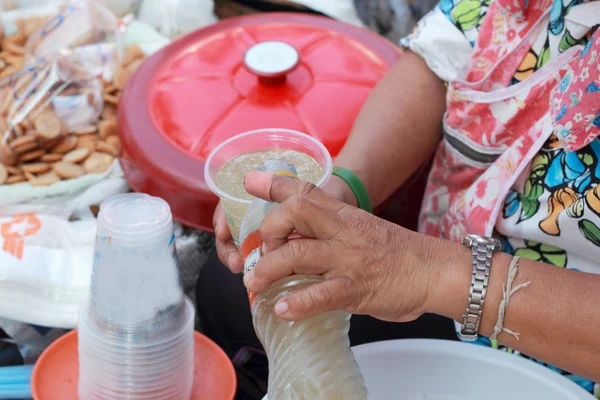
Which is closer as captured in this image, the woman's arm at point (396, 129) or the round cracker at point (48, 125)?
the woman's arm at point (396, 129)

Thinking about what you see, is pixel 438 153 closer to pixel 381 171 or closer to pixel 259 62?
pixel 381 171

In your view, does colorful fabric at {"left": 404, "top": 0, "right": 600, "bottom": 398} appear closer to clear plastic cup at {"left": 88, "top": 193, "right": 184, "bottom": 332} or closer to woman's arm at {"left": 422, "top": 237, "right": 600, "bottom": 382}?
woman's arm at {"left": 422, "top": 237, "right": 600, "bottom": 382}

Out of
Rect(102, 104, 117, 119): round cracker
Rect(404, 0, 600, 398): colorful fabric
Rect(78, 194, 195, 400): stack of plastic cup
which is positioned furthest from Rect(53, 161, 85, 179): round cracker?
Rect(404, 0, 600, 398): colorful fabric

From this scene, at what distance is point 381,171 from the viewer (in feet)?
4.15

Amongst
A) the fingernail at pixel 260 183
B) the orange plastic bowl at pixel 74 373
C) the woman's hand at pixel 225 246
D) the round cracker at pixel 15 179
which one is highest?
the fingernail at pixel 260 183

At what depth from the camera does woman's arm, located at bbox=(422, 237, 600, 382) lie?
83 cm

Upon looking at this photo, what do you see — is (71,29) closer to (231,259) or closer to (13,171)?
(13,171)

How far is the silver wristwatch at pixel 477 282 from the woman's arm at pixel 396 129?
41 centimetres

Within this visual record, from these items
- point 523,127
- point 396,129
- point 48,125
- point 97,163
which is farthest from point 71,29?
point 523,127

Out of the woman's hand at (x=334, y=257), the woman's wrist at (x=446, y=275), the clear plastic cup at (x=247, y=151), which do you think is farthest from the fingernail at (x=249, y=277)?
the woman's wrist at (x=446, y=275)

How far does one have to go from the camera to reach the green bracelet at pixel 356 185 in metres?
1.15

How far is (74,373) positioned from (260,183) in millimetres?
493

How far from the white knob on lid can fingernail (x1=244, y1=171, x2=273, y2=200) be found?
0.75 meters

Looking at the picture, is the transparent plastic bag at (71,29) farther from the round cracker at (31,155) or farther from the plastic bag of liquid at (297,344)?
the plastic bag of liquid at (297,344)
